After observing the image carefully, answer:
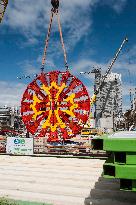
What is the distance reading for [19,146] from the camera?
15.9 meters

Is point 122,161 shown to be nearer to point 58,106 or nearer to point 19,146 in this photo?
point 19,146

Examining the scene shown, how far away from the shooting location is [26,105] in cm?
3447

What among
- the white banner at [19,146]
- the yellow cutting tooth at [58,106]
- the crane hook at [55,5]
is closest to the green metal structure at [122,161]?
the white banner at [19,146]

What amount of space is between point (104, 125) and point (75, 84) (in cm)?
6419

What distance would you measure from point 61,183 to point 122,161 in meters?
3.81

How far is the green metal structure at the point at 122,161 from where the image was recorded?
465 centimetres

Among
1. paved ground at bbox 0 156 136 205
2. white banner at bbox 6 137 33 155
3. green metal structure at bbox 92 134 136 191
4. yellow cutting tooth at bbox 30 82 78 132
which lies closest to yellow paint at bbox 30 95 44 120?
yellow cutting tooth at bbox 30 82 78 132

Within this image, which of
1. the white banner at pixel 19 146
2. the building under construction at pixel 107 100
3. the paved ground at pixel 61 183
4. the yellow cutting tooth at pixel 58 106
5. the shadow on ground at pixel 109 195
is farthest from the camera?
the building under construction at pixel 107 100

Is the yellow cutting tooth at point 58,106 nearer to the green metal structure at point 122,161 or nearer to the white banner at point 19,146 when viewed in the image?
the white banner at point 19,146

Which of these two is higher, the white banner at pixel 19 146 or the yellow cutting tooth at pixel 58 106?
the yellow cutting tooth at pixel 58 106

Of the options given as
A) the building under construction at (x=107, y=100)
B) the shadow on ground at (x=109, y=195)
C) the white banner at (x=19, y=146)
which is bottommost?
the shadow on ground at (x=109, y=195)

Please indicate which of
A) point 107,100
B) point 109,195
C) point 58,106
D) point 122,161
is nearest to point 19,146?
point 109,195

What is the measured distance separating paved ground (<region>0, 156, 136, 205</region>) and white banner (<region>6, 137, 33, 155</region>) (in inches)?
179

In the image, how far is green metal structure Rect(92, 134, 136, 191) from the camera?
4.65 meters
